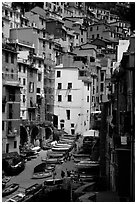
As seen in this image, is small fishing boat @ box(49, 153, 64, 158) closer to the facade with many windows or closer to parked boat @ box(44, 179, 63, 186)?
the facade with many windows

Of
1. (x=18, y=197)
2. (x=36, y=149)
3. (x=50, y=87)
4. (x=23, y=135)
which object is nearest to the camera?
(x=18, y=197)

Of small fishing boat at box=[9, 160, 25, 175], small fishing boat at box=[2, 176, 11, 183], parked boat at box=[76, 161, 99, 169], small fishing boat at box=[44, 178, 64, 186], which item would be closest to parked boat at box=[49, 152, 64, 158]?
parked boat at box=[76, 161, 99, 169]

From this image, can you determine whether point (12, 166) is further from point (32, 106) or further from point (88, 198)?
point (32, 106)

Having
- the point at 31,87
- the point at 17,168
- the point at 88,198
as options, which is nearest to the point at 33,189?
the point at 17,168

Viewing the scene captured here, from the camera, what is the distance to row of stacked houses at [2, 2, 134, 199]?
10.3 metres

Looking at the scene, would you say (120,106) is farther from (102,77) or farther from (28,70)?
(102,77)

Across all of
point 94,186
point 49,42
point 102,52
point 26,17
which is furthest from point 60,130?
point 26,17

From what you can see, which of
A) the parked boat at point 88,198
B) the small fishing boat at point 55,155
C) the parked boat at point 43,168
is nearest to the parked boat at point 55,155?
the small fishing boat at point 55,155

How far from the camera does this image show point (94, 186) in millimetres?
7891

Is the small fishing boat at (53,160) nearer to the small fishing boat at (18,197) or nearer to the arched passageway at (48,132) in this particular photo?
the arched passageway at (48,132)

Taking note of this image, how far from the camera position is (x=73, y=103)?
45.5ft

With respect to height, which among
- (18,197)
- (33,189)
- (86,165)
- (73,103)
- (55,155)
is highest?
(73,103)

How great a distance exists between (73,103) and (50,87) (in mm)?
1358

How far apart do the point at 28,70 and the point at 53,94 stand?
4.81ft
